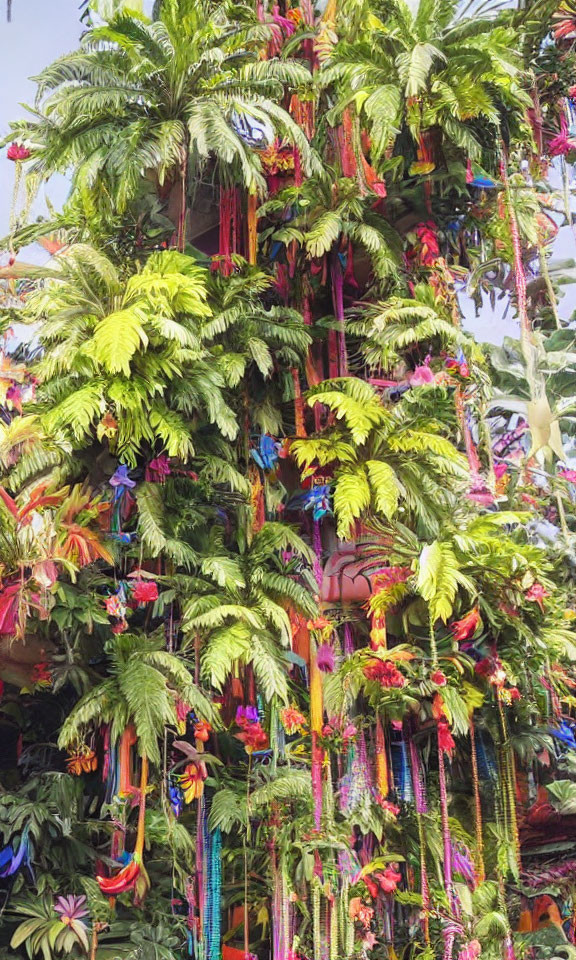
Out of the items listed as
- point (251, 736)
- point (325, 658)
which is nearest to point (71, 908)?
point (251, 736)

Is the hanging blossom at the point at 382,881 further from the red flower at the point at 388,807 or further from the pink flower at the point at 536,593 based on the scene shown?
the pink flower at the point at 536,593

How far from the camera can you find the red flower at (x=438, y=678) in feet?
23.7

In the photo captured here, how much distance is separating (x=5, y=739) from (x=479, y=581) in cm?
396

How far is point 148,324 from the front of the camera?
695 centimetres

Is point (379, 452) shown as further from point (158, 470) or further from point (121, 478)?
point (121, 478)

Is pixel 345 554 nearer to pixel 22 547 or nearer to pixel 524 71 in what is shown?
pixel 22 547

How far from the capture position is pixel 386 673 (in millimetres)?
7262

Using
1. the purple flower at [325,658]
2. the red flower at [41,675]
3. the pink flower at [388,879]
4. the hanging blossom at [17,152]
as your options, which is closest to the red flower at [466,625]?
the purple flower at [325,658]

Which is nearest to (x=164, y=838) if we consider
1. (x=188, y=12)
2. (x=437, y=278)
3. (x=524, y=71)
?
(x=437, y=278)

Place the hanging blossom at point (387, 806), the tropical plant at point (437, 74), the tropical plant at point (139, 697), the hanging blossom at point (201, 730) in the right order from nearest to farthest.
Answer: the tropical plant at point (139, 697), the hanging blossom at point (201, 730), the hanging blossom at point (387, 806), the tropical plant at point (437, 74)

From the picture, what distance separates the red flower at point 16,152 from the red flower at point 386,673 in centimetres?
506

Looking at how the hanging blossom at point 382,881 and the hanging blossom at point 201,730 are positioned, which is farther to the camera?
the hanging blossom at point 382,881

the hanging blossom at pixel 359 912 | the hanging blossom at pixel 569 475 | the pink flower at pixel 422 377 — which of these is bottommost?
the hanging blossom at pixel 359 912

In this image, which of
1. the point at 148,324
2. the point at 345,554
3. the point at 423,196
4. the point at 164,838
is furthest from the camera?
the point at 423,196
